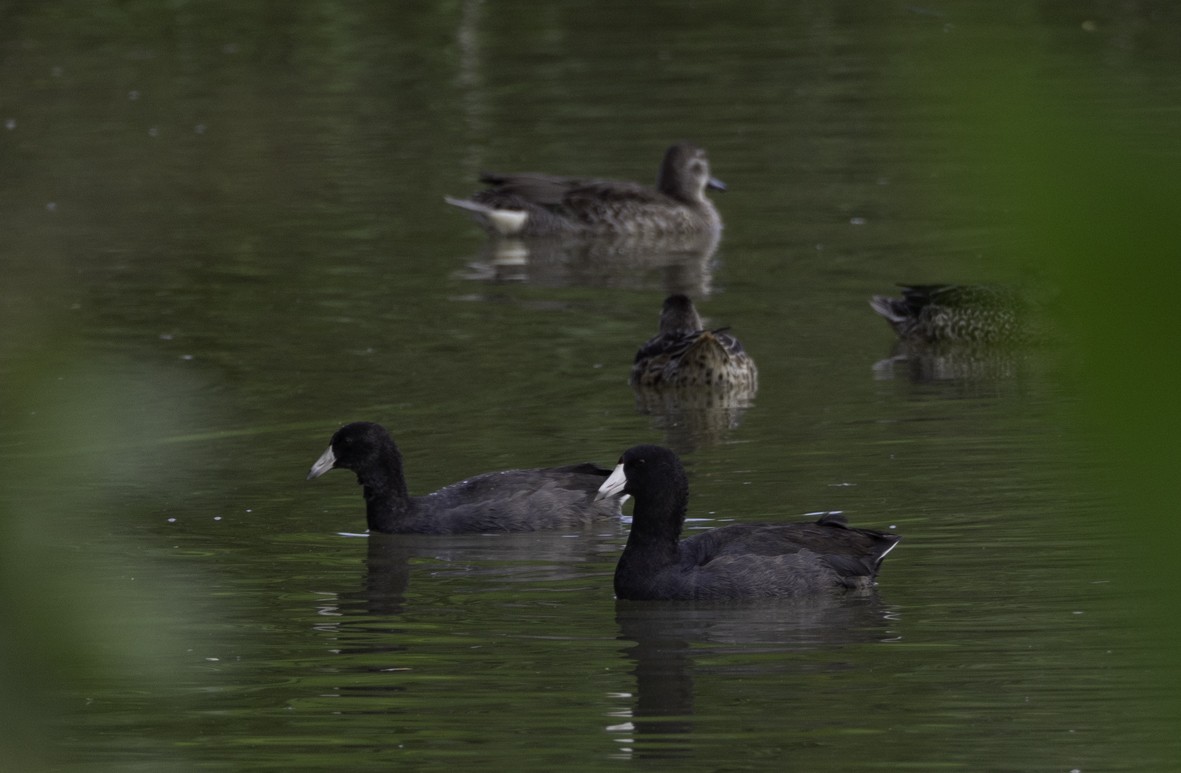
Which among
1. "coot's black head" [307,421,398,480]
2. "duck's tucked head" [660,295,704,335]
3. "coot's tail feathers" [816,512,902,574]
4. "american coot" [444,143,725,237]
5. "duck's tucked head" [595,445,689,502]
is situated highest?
"duck's tucked head" [595,445,689,502]

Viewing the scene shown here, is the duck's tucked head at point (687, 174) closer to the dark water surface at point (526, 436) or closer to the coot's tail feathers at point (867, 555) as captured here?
the dark water surface at point (526, 436)

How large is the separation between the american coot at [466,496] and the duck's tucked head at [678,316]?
3542mm

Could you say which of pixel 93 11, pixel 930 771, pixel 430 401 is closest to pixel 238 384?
pixel 430 401

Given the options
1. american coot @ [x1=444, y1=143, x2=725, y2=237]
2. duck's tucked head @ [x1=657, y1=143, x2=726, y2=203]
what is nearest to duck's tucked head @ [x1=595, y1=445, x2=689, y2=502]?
american coot @ [x1=444, y1=143, x2=725, y2=237]

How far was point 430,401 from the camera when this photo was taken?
12.8 m

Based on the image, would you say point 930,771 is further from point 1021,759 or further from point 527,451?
point 527,451

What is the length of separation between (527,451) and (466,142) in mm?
14331

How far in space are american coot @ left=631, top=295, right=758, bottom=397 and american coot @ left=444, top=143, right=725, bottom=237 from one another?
6970 millimetres

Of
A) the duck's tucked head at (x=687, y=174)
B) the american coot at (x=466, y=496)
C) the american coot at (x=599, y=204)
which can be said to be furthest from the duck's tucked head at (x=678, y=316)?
the duck's tucked head at (x=687, y=174)

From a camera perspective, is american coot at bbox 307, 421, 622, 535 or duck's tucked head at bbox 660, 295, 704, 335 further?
duck's tucked head at bbox 660, 295, 704, 335

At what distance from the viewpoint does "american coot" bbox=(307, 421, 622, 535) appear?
1010cm

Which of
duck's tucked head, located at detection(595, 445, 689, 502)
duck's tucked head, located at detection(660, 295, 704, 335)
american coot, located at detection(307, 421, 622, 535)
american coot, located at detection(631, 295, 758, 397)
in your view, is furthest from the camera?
duck's tucked head, located at detection(660, 295, 704, 335)

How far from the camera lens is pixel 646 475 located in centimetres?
886

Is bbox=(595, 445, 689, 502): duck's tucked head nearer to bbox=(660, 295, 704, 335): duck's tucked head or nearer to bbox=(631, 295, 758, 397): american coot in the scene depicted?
bbox=(631, 295, 758, 397): american coot
